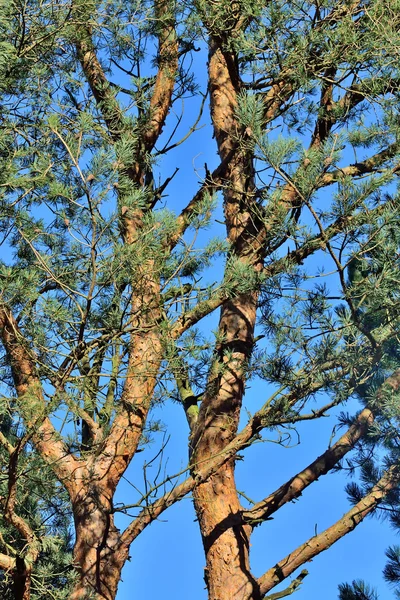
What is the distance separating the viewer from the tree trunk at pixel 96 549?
97.1 inches

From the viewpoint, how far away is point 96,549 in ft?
8.23

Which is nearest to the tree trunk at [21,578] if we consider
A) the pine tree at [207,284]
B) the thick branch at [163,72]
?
the pine tree at [207,284]

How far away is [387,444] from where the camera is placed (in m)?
2.94

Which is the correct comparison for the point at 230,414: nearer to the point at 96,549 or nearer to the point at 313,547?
the point at 313,547

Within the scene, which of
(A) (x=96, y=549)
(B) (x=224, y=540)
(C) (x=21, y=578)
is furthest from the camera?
(B) (x=224, y=540)

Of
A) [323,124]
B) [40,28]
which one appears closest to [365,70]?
[323,124]

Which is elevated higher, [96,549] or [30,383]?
[30,383]

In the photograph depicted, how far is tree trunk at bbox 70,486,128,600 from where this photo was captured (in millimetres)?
2467

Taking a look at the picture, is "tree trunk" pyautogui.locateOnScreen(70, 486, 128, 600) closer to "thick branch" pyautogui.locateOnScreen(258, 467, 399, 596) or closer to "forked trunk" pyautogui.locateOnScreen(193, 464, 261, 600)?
"forked trunk" pyautogui.locateOnScreen(193, 464, 261, 600)

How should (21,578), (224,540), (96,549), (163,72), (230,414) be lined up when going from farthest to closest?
(163,72) → (230,414) → (224,540) → (96,549) → (21,578)

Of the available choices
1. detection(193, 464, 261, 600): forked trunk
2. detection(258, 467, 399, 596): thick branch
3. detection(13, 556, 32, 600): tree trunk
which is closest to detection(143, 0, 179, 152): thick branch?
detection(193, 464, 261, 600): forked trunk

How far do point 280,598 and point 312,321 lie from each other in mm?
871

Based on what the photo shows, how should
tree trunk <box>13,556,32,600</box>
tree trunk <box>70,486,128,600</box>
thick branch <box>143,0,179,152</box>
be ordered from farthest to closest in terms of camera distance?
1. thick branch <box>143,0,179,152</box>
2. tree trunk <box>70,486,128,600</box>
3. tree trunk <box>13,556,32,600</box>

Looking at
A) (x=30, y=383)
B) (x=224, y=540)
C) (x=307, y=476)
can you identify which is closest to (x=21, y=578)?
(x=30, y=383)
